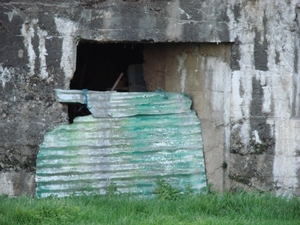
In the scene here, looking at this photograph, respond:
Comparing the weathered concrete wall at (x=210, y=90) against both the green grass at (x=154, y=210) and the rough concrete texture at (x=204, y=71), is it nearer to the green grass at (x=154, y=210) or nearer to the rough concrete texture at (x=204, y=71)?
the rough concrete texture at (x=204, y=71)

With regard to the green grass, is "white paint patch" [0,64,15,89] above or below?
above

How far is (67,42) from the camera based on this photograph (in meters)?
7.69

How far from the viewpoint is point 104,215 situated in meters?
6.83

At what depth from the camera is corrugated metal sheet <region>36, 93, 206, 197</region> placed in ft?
25.4

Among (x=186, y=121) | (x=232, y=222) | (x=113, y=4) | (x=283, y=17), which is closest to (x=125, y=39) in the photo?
(x=113, y=4)

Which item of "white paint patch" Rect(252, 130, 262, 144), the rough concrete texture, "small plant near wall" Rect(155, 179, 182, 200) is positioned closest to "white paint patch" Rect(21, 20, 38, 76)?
the rough concrete texture

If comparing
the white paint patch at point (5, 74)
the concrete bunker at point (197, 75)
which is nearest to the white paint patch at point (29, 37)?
the white paint patch at point (5, 74)

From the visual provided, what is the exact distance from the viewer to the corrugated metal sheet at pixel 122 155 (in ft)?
25.4

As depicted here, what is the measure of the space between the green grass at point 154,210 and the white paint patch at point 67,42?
131 centimetres

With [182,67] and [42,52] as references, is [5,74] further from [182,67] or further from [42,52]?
[182,67]

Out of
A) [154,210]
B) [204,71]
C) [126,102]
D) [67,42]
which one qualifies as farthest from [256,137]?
[67,42]

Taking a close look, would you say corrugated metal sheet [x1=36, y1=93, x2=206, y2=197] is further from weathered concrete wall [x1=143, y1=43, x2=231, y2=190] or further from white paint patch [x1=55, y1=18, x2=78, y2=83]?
white paint patch [x1=55, y1=18, x2=78, y2=83]

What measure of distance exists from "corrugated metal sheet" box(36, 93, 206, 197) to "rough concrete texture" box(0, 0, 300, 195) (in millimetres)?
151

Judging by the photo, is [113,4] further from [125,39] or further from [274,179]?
[274,179]
